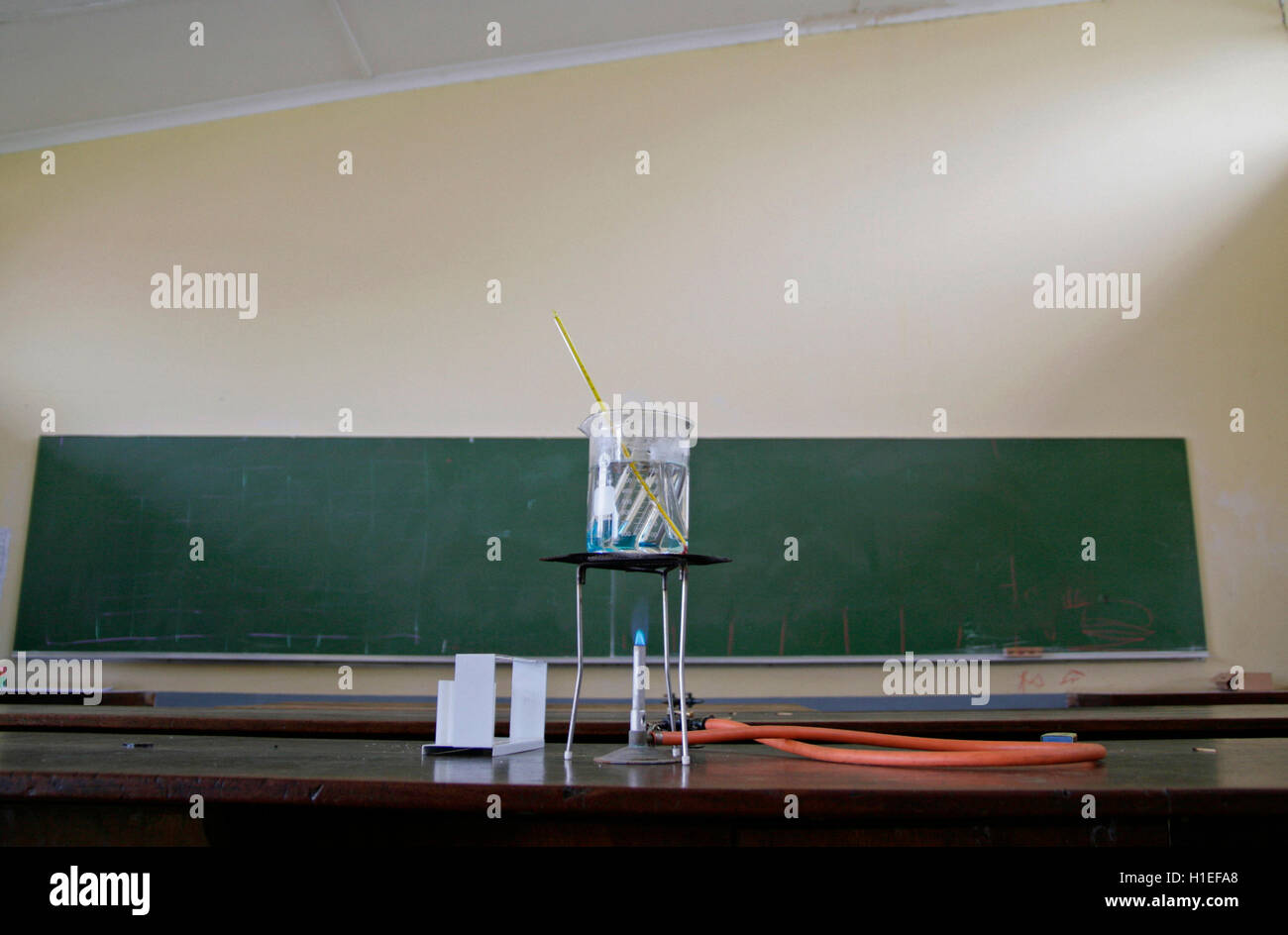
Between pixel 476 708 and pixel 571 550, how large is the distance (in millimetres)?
2866

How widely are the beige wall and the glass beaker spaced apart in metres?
3.01

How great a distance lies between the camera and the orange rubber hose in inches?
35.9

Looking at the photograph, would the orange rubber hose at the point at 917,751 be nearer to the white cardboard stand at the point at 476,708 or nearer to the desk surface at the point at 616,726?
the white cardboard stand at the point at 476,708

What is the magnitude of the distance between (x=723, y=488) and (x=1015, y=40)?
2.74 metres

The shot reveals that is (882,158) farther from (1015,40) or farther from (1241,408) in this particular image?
(1241,408)

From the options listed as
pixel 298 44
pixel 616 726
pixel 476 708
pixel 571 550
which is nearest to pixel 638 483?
pixel 476 708

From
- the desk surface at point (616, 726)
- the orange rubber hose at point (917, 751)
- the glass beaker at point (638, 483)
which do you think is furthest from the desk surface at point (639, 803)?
the desk surface at point (616, 726)

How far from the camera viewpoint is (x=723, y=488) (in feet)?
13.4

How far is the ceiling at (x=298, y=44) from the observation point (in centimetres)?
400

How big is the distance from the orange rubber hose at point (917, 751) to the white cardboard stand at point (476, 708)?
0.19 m

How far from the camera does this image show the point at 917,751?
989 mm

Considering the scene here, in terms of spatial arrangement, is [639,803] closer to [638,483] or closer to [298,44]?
[638,483]
